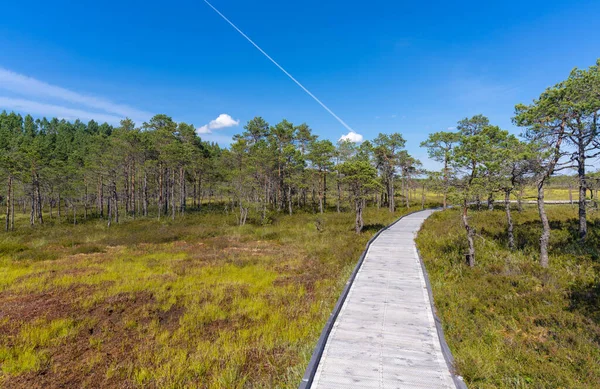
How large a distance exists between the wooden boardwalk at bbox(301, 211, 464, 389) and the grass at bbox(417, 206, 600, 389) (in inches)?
25.1

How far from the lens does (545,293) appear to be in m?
9.99

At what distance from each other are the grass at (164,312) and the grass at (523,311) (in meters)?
4.47

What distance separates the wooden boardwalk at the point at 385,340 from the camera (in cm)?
591

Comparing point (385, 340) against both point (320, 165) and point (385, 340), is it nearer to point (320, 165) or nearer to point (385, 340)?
point (385, 340)

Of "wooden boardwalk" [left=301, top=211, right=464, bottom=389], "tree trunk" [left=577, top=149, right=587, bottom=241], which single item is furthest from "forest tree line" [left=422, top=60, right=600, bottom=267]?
"wooden boardwalk" [left=301, top=211, right=464, bottom=389]

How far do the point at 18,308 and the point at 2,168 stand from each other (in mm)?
32123

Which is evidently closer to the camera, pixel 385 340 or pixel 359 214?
pixel 385 340

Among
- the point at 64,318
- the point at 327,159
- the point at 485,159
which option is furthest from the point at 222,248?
the point at 327,159

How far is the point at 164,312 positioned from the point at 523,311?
44.4 ft

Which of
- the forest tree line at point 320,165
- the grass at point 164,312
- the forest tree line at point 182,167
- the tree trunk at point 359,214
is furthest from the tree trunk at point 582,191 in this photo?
the forest tree line at point 182,167

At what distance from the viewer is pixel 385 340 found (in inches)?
293

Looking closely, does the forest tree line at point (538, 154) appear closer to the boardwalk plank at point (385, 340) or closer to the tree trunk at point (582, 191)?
the tree trunk at point (582, 191)

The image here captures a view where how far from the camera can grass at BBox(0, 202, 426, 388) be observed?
6.92m

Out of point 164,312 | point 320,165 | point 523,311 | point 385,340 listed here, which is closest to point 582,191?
point 523,311
